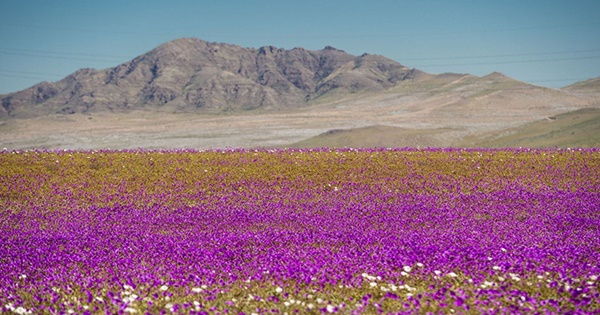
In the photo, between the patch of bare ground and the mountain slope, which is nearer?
the mountain slope

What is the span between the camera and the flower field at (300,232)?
9.20 metres

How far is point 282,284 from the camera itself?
9938mm

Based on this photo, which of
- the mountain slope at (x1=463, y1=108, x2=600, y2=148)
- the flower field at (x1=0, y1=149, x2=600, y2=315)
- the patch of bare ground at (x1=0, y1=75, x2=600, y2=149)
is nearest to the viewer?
the flower field at (x1=0, y1=149, x2=600, y2=315)

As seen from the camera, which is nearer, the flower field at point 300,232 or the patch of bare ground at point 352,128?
the flower field at point 300,232

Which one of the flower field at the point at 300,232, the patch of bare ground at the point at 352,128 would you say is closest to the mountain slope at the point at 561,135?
the patch of bare ground at the point at 352,128

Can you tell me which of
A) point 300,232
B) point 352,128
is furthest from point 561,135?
point 300,232

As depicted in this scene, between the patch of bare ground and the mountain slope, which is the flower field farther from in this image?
the patch of bare ground

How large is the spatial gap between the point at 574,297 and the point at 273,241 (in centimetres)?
658

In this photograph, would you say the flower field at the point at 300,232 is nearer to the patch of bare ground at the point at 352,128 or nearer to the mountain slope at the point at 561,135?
the mountain slope at the point at 561,135

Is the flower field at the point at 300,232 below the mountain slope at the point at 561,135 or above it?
below

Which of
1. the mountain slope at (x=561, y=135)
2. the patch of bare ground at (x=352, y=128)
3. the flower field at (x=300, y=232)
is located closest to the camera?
the flower field at (x=300, y=232)

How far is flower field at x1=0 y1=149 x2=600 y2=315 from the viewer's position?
9203 mm

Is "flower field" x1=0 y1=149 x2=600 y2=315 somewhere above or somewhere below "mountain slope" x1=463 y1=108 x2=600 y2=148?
below

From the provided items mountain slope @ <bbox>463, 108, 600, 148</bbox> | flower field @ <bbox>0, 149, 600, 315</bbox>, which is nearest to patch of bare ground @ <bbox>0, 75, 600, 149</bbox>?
mountain slope @ <bbox>463, 108, 600, 148</bbox>
